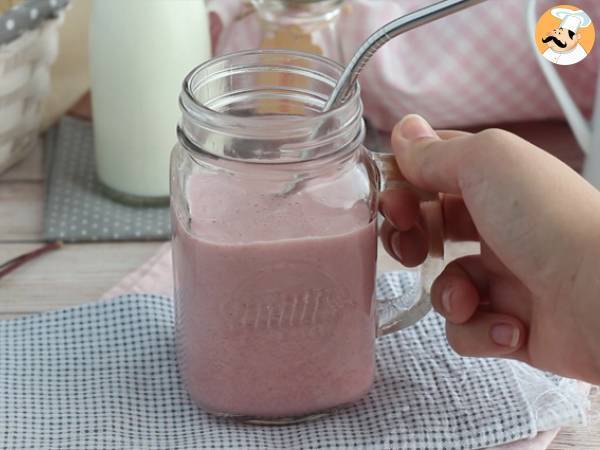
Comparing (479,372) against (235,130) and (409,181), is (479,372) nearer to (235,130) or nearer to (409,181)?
(409,181)

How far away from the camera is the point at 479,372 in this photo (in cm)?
71

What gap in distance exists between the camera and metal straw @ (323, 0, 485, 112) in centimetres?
56

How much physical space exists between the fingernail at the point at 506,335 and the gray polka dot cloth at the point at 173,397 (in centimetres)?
4

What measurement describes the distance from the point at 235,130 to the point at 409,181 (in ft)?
0.44

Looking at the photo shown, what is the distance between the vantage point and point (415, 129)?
680mm

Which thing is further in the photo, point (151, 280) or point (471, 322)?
point (151, 280)

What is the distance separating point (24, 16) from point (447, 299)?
44 cm

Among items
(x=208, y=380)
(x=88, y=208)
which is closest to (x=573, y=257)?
(x=208, y=380)

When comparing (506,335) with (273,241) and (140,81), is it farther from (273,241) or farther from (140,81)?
(140,81)

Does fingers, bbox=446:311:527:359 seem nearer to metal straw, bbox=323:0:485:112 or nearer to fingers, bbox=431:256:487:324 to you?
fingers, bbox=431:256:487:324

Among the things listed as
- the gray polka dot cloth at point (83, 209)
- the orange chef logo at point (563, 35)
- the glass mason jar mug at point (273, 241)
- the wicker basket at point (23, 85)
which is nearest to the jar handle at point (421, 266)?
the glass mason jar mug at point (273, 241)

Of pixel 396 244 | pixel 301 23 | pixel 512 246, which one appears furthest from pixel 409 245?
pixel 301 23

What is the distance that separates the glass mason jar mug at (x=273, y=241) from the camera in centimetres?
60

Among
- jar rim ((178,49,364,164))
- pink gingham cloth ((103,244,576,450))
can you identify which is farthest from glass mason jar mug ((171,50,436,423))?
pink gingham cloth ((103,244,576,450))
